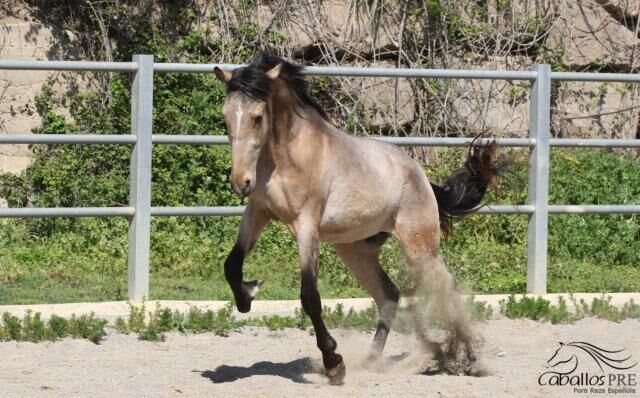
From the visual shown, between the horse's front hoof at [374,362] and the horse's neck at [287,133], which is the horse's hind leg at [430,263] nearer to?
the horse's front hoof at [374,362]

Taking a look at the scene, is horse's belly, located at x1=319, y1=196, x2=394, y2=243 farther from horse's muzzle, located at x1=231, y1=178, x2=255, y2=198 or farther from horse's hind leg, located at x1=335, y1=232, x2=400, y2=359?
horse's muzzle, located at x1=231, y1=178, x2=255, y2=198

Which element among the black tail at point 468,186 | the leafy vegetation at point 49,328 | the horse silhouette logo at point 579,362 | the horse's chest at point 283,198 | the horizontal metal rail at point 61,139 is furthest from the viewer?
the horizontal metal rail at point 61,139

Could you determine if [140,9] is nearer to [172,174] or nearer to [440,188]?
[172,174]

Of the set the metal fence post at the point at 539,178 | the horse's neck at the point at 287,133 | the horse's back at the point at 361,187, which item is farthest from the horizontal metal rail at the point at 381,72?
the horse's neck at the point at 287,133

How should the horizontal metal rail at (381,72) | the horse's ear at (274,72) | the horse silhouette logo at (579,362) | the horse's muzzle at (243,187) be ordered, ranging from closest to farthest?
the horse's muzzle at (243,187) < the horse's ear at (274,72) < the horse silhouette logo at (579,362) < the horizontal metal rail at (381,72)

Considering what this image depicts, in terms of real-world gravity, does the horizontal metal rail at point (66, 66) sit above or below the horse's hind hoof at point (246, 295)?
above

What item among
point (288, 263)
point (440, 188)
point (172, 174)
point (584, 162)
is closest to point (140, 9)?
point (172, 174)

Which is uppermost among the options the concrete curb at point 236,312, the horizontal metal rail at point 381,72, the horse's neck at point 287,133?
the horizontal metal rail at point 381,72

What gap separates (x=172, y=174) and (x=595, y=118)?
507 centimetres

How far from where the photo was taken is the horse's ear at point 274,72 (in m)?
5.54

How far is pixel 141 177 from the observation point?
736cm

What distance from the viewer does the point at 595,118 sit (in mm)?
12469

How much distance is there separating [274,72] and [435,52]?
6.61 m

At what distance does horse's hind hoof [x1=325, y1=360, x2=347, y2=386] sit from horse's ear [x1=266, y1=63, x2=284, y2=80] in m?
1.49
